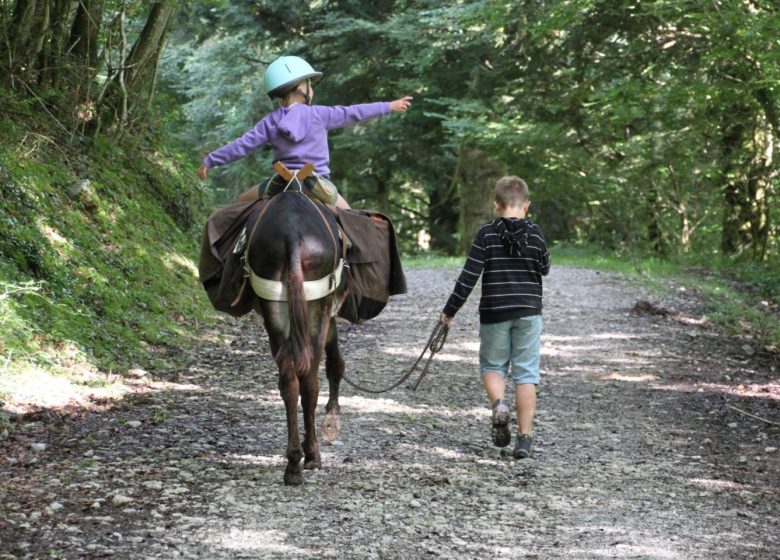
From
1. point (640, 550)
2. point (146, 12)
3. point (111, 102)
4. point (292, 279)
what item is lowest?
point (640, 550)

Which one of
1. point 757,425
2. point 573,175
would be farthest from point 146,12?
point 573,175

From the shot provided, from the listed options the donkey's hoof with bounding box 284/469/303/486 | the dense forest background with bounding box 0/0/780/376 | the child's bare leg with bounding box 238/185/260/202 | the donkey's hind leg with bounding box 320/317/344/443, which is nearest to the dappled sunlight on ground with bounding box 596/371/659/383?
the dense forest background with bounding box 0/0/780/376

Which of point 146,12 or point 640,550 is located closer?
point 640,550

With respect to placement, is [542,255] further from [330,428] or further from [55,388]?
[55,388]

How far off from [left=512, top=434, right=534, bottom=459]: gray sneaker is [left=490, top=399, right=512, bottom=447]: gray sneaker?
0.36ft

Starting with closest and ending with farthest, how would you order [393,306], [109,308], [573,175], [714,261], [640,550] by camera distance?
[640,550] → [109,308] → [393,306] → [714,261] → [573,175]

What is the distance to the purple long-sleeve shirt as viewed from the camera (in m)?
5.96

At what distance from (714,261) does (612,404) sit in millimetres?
13468

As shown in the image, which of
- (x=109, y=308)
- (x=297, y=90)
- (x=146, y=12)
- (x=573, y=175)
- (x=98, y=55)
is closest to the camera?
(x=297, y=90)

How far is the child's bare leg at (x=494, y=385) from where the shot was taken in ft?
21.1

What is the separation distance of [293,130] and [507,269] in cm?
181

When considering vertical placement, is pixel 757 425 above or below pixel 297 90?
below

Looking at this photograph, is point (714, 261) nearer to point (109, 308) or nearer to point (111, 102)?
point (111, 102)

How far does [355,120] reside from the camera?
6.17m
